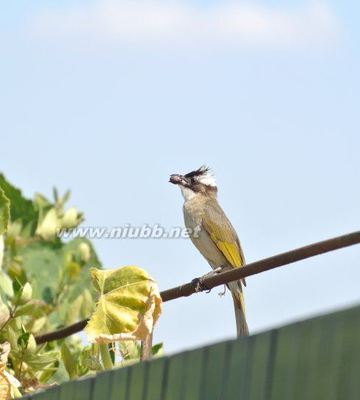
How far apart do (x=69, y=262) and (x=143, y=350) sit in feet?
7.81

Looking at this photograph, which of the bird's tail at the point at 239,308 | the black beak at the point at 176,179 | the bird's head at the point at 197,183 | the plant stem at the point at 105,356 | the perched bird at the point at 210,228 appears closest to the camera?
the plant stem at the point at 105,356

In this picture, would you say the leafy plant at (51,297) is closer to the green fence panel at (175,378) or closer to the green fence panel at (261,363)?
the green fence panel at (175,378)

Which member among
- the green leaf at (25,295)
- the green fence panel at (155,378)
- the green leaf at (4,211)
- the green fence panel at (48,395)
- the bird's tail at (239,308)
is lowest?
the bird's tail at (239,308)

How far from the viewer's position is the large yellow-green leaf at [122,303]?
3.43m

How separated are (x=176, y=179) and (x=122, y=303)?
4436 millimetres

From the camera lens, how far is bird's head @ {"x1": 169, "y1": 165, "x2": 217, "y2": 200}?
8.23m

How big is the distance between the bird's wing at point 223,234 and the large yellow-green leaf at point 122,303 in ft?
12.7

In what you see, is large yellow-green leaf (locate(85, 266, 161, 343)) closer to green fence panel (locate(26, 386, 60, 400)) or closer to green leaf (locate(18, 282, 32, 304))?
green leaf (locate(18, 282, 32, 304))

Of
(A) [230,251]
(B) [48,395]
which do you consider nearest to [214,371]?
(B) [48,395]

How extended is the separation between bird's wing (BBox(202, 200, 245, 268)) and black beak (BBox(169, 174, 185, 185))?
0.75 ft

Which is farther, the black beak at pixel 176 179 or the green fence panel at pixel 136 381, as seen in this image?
the black beak at pixel 176 179

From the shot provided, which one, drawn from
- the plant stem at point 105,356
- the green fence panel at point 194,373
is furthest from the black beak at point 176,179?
the green fence panel at point 194,373

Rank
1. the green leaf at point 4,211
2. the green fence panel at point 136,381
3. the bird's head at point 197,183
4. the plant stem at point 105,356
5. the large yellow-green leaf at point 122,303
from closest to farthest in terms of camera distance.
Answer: the green fence panel at point 136,381
the large yellow-green leaf at point 122,303
the plant stem at point 105,356
the green leaf at point 4,211
the bird's head at point 197,183

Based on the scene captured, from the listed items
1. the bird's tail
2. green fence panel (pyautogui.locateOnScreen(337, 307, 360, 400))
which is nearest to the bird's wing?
the bird's tail
